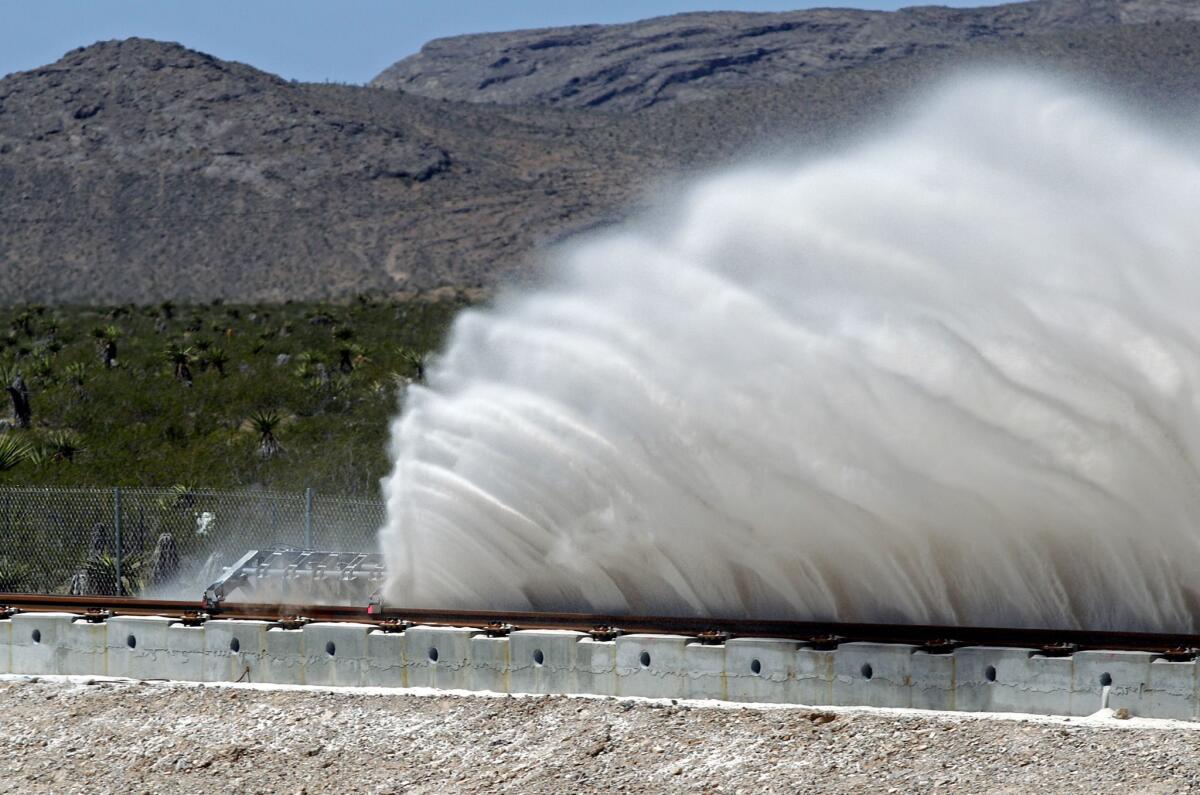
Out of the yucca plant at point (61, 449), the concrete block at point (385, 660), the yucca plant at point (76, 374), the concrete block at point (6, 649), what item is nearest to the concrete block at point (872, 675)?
the concrete block at point (385, 660)

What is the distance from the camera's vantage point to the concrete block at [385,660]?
45.1 ft

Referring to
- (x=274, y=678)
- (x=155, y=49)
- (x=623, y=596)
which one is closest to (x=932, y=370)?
(x=623, y=596)

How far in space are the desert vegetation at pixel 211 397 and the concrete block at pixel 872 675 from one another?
53.8 ft

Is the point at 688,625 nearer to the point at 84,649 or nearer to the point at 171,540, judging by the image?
the point at 84,649

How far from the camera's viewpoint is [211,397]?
4375 centimetres

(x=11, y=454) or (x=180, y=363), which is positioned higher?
(x=180, y=363)

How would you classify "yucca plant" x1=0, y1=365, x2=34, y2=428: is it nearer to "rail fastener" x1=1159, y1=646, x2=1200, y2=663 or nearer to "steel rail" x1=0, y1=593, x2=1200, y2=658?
"steel rail" x1=0, y1=593, x2=1200, y2=658

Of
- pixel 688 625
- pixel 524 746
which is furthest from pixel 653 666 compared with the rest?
pixel 524 746

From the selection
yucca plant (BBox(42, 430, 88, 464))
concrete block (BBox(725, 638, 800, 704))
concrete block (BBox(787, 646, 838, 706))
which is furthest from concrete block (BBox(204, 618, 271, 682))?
yucca plant (BBox(42, 430, 88, 464))

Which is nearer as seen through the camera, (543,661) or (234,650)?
(543,661)

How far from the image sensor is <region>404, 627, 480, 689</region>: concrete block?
13.5m

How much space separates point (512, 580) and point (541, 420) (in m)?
1.58

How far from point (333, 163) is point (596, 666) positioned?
8955 cm

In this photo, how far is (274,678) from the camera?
14188 mm
